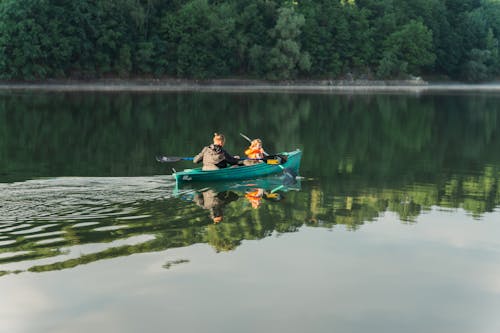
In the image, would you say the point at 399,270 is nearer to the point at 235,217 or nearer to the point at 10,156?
the point at 235,217

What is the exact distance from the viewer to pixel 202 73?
95.1 metres

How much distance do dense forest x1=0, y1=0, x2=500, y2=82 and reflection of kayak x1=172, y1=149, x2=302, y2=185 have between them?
62531mm

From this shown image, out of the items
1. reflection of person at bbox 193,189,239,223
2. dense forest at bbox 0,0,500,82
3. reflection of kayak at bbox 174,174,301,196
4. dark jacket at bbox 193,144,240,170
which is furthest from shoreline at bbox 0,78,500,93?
reflection of person at bbox 193,189,239,223

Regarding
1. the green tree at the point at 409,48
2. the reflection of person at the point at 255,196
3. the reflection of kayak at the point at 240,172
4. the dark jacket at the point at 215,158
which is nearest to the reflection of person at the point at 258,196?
the reflection of person at the point at 255,196

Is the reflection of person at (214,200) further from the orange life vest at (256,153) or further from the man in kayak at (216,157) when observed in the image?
the orange life vest at (256,153)

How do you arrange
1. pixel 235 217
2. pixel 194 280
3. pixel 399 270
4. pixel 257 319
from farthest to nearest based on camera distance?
pixel 235 217 < pixel 399 270 < pixel 194 280 < pixel 257 319

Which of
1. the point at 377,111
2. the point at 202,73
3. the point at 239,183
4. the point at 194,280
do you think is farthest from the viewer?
the point at 202,73

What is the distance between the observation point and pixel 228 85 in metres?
99.2

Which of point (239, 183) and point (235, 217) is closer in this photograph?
point (235, 217)

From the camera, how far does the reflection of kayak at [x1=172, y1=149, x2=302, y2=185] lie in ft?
63.1

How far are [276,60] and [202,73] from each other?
10233mm

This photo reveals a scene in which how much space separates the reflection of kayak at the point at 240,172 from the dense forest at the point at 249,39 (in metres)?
62.5

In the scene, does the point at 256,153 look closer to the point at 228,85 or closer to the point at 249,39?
the point at 228,85

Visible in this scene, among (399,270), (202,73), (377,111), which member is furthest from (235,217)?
(202,73)
